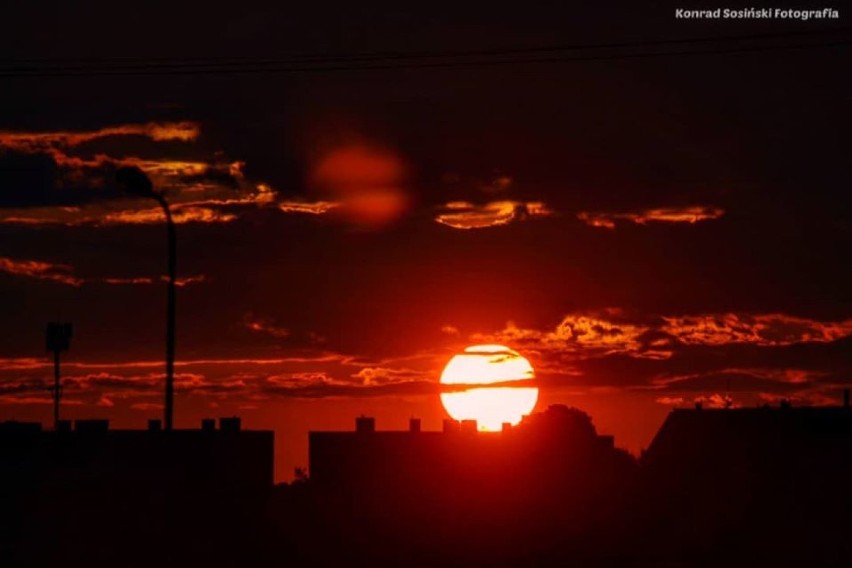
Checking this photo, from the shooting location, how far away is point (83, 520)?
61.2m

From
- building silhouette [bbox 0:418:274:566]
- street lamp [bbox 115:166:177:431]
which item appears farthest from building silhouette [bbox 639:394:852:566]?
street lamp [bbox 115:166:177:431]

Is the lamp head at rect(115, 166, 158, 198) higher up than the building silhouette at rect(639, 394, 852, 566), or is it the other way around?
the lamp head at rect(115, 166, 158, 198)

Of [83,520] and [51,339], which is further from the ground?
[51,339]

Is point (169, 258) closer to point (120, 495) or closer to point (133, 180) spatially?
point (133, 180)

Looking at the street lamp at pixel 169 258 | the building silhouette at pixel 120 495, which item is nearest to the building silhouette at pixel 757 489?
the building silhouette at pixel 120 495

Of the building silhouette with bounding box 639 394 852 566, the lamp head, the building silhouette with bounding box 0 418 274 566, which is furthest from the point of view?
the building silhouette with bounding box 639 394 852 566

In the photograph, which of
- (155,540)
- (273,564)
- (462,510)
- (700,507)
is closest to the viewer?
(155,540)

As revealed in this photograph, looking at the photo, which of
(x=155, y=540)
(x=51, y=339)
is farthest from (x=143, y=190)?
(x=51, y=339)

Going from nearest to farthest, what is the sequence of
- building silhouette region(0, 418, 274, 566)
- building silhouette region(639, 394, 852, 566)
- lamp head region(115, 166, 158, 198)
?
lamp head region(115, 166, 158, 198), building silhouette region(0, 418, 274, 566), building silhouette region(639, 394, 852, 566)

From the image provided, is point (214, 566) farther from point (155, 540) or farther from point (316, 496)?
point (316, 496)

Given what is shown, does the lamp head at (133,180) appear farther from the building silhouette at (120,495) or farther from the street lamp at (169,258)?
the building silhouette at (120,495)

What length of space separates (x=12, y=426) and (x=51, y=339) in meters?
16.8

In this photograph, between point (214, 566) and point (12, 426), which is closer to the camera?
point (214, 566)

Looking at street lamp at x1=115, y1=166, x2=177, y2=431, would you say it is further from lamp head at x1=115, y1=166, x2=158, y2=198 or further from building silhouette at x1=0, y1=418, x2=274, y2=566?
building silhouette at x1=0, y1=418, x2=274, y2=566
